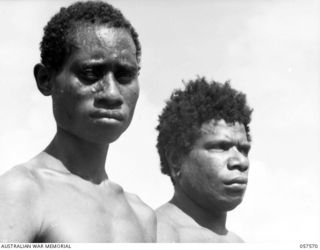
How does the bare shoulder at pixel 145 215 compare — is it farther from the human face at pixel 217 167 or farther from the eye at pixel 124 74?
the human face at pixel 217 167

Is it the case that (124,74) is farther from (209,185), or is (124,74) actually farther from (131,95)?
(209,185)

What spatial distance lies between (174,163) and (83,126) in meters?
2.67

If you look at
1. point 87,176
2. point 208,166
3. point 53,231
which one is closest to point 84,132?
point 87,176

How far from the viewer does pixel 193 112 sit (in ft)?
24.7

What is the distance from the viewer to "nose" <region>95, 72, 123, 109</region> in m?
4.98

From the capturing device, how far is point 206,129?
7.42 meters

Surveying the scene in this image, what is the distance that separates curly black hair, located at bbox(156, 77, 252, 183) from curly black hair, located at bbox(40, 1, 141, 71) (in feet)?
7.36

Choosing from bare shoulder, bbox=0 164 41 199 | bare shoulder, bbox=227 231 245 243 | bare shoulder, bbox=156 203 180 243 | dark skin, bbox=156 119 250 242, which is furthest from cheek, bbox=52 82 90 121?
bare shoulder, bbox=227 231 245 243

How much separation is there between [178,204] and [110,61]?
2621mm

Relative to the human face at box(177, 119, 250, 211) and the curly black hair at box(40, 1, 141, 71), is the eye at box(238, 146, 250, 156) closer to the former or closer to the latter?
the human face at box(177, 119, 250, 211)

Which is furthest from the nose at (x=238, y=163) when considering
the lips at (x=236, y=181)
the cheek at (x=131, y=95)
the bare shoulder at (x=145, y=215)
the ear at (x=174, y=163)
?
the cheek at (x=131, y=95)

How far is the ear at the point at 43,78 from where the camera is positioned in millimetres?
5234

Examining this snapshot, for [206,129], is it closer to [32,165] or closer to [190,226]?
[190,226]

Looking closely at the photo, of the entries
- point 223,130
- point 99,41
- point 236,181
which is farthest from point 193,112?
point 99,41
